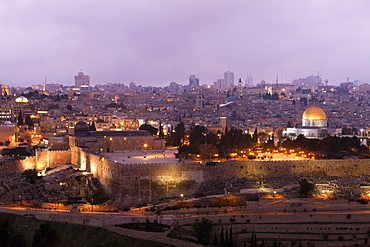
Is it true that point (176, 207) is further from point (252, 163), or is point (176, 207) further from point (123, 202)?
point (252, 163)

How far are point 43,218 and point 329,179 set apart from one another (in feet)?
49.9

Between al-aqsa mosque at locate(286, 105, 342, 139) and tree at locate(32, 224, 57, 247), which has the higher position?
al-aqsa mosque at locate(286, 105, 342, 139)

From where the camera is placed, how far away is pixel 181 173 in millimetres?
37250

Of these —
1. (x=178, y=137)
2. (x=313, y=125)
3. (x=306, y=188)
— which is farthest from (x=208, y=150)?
(x=313, y=125)

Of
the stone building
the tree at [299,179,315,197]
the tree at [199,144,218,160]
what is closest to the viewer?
the tree at [299,179,315,197]

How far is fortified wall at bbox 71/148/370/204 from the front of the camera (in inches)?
1437

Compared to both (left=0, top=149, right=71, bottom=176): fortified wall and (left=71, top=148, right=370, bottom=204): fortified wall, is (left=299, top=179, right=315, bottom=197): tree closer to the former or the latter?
(left=71, top=148, right=370, bottom=204): fortified wall

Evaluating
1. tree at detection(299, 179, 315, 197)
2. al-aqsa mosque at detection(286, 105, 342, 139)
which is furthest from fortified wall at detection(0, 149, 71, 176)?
al-aqsa mosque at detection(286, 105, 342, 139)

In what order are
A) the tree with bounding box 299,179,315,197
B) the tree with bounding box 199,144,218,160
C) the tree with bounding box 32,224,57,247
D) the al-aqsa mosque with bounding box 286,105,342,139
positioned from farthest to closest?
the al-aqsa mosque with bounding box 286,105,342,139 → the tree with bounding box 199,144,218,160 → the tree with bounding box 299,179,315,197 → the tree with bounding box 32,224,57,247

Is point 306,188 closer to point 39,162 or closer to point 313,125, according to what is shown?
point 39,162

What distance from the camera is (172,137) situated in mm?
55031

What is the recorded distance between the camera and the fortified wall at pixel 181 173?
1437 inches

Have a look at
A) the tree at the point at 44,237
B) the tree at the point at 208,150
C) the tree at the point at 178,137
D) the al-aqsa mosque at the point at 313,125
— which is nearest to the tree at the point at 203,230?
the tree at the point at 44,237

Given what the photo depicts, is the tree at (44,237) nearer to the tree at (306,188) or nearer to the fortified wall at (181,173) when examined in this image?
the fortified wall at (181,173)
